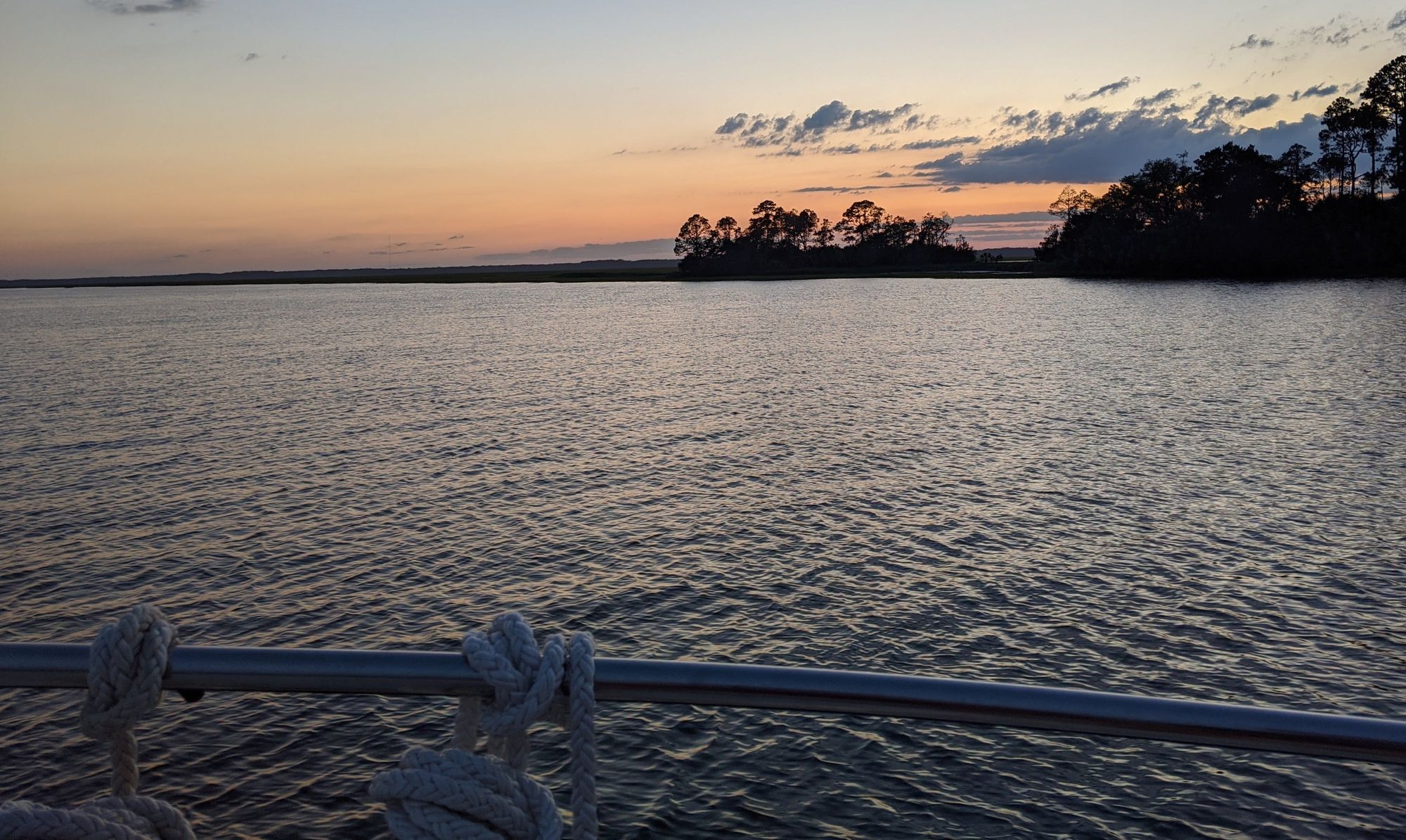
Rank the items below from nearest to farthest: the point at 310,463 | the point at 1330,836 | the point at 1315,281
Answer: the point at 1330,836 → the point at 310,463 → the point at 1315,281

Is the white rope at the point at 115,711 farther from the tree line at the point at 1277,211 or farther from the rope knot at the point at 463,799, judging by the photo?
the tree line at the point at 1277,211

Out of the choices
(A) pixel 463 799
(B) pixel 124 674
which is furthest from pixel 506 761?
(B) pixel 124 674

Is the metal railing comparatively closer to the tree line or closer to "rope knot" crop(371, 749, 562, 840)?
"rope knot" crop(371, 749, 562, 840)

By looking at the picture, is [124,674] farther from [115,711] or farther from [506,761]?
[506,761]

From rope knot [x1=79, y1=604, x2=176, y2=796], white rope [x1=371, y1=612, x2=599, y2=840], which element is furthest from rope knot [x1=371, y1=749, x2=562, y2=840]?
rope knot [x1=79, y1=604, x2=176, y2=796]

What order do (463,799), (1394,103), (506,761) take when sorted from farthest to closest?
(1394,103), (506,761), (463,799)

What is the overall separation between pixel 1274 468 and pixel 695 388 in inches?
1077

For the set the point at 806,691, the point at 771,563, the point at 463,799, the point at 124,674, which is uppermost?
the point at 124,674

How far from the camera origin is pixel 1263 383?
44844 mm

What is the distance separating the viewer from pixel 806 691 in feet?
6.72

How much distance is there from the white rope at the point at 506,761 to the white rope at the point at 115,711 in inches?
21.4

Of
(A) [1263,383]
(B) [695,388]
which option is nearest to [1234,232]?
(A) [1263,383]

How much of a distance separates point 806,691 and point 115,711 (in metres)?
1.47

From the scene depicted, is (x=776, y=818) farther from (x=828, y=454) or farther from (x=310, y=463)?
(x=310, y=463)
